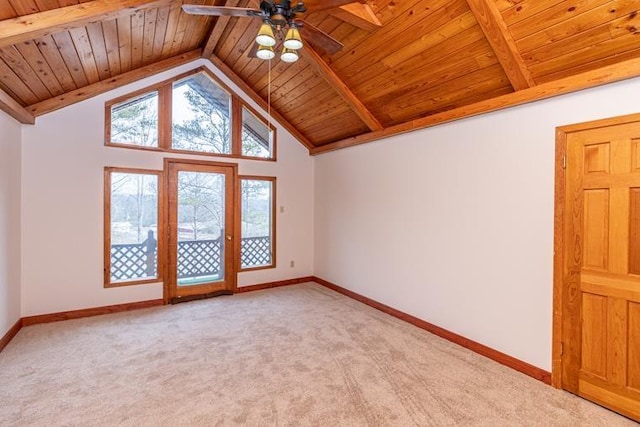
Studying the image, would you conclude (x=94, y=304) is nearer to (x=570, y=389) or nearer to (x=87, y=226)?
(x=87, y=226)

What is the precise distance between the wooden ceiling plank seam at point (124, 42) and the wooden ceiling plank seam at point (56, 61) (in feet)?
1.83

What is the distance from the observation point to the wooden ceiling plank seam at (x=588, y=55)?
6.97 feet

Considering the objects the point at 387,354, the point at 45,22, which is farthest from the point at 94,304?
the point at 387,354

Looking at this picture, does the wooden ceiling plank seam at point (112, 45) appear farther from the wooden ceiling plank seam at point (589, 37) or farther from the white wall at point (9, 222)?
the wooden ceiling plank seam at point (589, 37)

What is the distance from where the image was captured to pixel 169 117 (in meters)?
4.62

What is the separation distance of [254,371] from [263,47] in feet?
8.53

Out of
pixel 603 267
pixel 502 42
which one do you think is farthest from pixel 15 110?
pixel 603 267

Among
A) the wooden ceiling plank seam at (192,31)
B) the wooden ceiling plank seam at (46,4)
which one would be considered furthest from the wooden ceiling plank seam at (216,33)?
the wooden ceiling plank seam at (46,4)

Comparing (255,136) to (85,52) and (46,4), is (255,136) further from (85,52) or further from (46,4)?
(46,4)

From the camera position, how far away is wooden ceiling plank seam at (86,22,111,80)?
291 centimetres

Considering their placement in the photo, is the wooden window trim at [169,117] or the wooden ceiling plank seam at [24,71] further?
the wooden window trim at [169,117]

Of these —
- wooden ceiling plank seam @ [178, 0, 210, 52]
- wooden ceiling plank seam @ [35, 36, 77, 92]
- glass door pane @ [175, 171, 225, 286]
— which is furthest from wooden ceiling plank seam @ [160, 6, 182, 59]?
glass door pane @ [175, 171, 225, 286]

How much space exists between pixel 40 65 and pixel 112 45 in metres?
0.67

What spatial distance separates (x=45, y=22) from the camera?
2.29m
